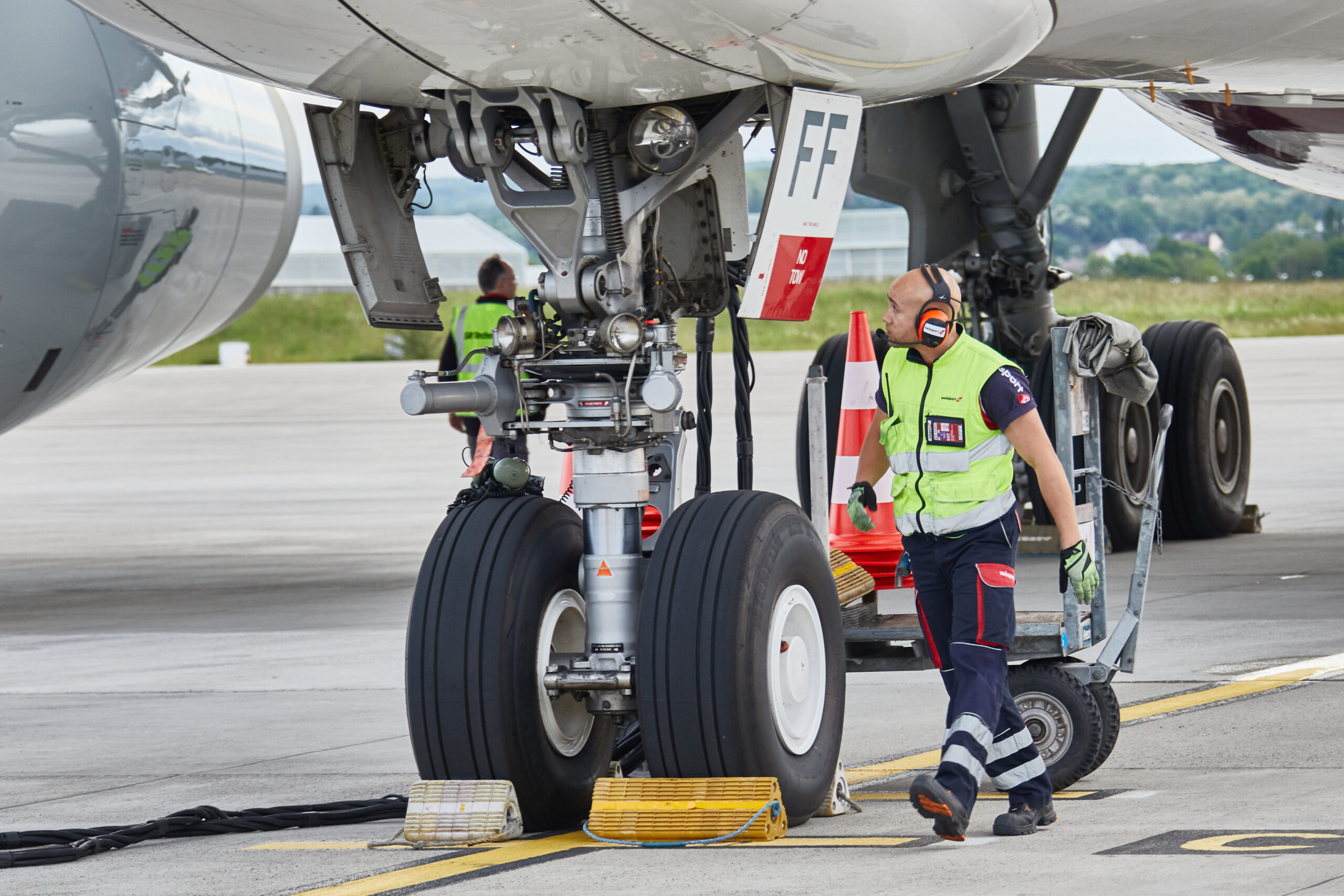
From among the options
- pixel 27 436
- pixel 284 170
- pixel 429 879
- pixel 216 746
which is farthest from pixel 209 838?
pixel 27 436

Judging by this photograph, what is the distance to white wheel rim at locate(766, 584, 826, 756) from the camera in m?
5.48

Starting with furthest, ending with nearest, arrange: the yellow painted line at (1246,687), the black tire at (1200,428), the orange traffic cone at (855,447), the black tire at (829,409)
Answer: the black tire at (1200,428), the black tire at (829,409), the orange traffic cone at (855,447), the yellow painted line at (1246,687)

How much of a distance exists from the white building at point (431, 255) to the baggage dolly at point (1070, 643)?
3703 inches

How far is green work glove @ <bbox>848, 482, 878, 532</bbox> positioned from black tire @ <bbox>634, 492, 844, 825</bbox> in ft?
0.87

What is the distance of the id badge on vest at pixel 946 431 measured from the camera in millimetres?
5477

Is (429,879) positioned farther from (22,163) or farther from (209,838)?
(22,163)

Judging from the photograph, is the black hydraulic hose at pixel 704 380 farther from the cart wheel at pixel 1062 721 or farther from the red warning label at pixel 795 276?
the cart wheel at pixel 1062 721

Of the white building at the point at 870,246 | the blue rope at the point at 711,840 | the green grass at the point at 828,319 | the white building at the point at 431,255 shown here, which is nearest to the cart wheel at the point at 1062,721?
the blue rope at the point at 711,840

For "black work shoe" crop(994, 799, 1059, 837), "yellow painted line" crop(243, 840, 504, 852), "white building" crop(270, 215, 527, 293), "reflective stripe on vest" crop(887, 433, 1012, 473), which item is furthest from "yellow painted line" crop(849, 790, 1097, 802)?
"white building" crop(270, 215, 527, 293)

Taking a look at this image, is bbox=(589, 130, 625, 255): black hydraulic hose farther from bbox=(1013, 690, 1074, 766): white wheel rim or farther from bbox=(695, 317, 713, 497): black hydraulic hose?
bbox=(1013, 690, 1074, 766): white wheel rim

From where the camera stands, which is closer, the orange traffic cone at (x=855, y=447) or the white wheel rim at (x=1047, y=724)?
the white wheel rim at (x=1047, y=724)

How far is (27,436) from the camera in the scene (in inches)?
1121

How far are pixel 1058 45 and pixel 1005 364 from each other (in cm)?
201

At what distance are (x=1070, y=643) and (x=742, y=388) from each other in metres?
1.55
